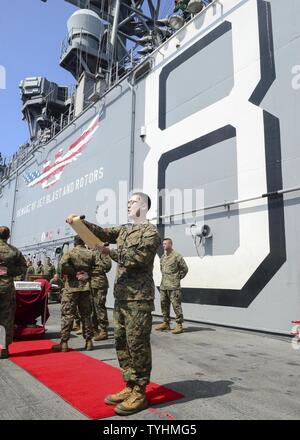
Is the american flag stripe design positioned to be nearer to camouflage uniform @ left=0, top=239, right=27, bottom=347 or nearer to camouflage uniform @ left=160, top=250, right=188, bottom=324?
camouflage uniform @ left=160, top=250, right=188, bottom=324

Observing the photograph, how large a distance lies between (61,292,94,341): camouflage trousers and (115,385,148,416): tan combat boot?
8.06ft

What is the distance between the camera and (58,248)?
15.1m

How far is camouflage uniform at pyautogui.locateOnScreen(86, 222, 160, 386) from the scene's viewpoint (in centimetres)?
278

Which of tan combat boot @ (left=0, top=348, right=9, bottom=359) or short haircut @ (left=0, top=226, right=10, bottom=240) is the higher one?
short haircut @ (left=0, top=226, right=10, bottom=240)

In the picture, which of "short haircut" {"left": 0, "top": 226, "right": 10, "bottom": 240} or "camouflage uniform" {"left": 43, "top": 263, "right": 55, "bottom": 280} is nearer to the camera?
"short haircut" {"left": 0, "top": 226, "right": 10, "bottom": 240}

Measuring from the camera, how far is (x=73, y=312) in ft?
16.6

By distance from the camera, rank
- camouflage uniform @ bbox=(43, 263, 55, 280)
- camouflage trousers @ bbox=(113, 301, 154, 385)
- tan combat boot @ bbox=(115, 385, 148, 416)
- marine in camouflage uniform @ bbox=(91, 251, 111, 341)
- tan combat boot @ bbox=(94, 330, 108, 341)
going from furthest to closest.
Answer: camouflage uniform @ bbox=(43, 263, 55, 280), marine in camouflage uniform @ bbox=(91, 251, 111, 341), tan combat boot @ bbox=(94, 330, 108, 341), camouflage trousers @ bbox=(113, 301, 154, 385), tan combat boot @ bbox=(115, 385, 148, 416)

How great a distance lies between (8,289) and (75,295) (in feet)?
3.01

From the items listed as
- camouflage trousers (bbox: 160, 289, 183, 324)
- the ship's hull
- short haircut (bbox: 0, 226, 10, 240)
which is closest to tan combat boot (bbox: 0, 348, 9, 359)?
short haircut (bbox: 0, 226, 10, 240)

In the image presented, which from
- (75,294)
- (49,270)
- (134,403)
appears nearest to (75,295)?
(75,294)

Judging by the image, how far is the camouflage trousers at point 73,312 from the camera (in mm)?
4984

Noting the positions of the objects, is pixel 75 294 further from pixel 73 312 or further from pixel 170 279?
pixel 170 279

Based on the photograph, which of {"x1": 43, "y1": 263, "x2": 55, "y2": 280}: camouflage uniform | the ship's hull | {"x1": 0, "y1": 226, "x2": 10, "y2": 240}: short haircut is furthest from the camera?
A: {"x1": 43, "y1": 263, "x2": 55, "y2": 280}: camouflage uniform
